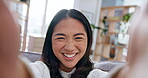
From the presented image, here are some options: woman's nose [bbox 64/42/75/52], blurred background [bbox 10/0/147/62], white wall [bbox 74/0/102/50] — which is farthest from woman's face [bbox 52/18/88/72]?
white wall [bbox 74/0/102/50]

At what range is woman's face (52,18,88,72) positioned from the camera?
451 millimetres

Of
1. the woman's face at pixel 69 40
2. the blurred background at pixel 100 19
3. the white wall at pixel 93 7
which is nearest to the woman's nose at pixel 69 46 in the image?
the woman's face at pixel 69 40

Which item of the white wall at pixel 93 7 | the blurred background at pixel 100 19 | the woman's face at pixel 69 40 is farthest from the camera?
the white wall at pixel 93 7

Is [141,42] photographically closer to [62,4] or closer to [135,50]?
[135,50]

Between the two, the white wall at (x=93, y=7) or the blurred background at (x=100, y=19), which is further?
the white wall at (x=93, y=7)

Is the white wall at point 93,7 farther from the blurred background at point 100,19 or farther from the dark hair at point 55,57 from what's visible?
the dark hair at point 55,57

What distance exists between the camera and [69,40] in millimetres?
458

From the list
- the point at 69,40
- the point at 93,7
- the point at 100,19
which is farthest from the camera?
the point at 93,7

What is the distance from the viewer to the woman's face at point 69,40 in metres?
0.45

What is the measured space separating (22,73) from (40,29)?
10.7 ft

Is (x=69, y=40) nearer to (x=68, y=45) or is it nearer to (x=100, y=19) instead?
(x=68, y=45)

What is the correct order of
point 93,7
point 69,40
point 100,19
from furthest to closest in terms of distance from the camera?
point 93,7 < point 100,19 < point 69,40

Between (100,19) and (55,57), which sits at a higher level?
(100,19)

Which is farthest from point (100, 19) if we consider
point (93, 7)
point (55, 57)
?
point (55, 57)
